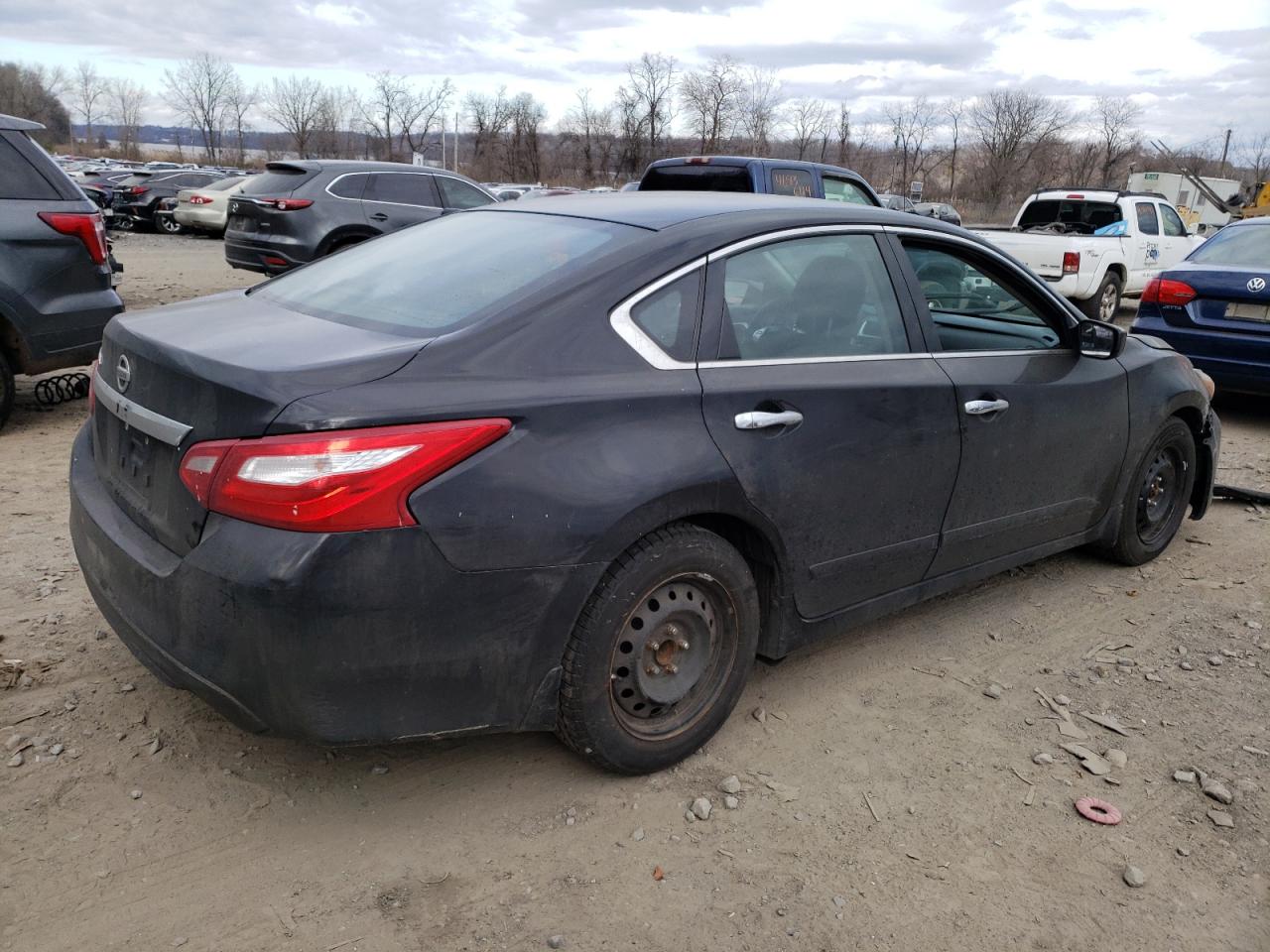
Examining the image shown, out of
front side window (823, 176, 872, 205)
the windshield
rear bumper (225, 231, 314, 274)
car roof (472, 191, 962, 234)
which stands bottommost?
rear bumper (225, 231, 314, 274)

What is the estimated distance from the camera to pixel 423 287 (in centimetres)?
305

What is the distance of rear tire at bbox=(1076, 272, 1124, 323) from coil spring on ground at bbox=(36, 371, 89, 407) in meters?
11.3

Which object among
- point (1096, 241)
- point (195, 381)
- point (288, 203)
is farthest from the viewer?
point (1096, 241)

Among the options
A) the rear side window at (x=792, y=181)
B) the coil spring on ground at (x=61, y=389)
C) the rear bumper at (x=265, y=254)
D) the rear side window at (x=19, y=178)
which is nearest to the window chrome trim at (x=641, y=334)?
the rear side window at (x=19, y=178)

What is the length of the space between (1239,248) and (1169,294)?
33.0 inches

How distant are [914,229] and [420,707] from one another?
2.38 metres

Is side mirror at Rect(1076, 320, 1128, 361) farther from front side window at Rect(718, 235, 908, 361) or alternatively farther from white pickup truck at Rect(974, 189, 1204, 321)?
white pickup truck at Rect(974, 189, 1204, 321)

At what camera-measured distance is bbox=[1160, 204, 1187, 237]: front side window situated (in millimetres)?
14312

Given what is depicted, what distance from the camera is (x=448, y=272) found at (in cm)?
312

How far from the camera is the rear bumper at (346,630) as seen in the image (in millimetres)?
2285

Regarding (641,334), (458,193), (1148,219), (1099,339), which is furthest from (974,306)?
(1148,219)

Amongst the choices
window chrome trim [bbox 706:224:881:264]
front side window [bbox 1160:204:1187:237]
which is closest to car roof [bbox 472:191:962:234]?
window chrome trim [bbox 706:224:881:264]

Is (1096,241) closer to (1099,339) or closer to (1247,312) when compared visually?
(1247,312)

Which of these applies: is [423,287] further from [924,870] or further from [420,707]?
[924,870]
